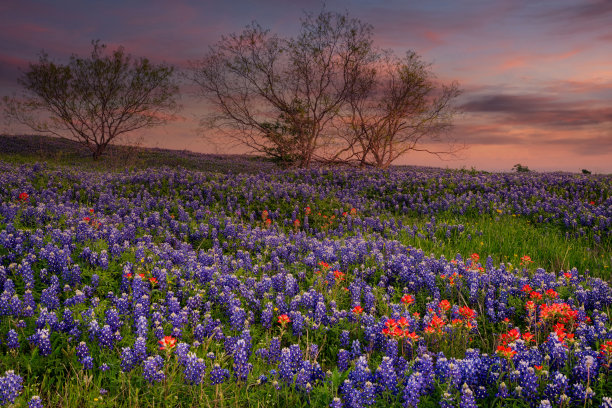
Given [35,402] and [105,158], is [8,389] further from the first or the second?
[105,158]

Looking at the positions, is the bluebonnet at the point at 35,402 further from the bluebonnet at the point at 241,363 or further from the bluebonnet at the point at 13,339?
the bluebonnet at the point at 241,363

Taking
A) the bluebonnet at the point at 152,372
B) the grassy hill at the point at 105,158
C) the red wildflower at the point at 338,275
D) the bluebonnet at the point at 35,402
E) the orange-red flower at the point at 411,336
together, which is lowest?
the bluebonnet at the point at 35,402

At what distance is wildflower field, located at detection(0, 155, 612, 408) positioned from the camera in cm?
392

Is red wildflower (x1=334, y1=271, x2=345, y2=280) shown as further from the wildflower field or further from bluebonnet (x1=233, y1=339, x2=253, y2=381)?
bluebonnet (x1=233, y1=339, x2=253, y2=381)

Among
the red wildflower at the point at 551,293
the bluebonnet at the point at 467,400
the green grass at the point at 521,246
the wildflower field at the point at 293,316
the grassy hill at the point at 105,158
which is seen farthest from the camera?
the grassy hill at the point at 105,158

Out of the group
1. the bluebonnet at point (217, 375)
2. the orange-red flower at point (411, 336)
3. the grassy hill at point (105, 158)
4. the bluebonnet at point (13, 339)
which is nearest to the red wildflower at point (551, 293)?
the orange-red flower at point (411, 336)

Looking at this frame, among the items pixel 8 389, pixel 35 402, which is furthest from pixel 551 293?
pixel 8 389

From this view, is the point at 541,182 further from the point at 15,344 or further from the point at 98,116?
the point at 98,116

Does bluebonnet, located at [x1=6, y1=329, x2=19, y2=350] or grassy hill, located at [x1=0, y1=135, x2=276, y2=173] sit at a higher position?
grassy hill, located at [x1=0, y1=135, x2=276, y2=173]

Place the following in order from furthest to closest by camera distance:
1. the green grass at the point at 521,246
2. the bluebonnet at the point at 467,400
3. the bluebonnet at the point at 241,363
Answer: the green grass at the point at 521,246 → the bluebonnet at the point at 241,363 → the bluebonnet at the point at 467,400

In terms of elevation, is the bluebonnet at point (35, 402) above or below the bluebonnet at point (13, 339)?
below

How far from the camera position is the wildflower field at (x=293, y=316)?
3.92 metres

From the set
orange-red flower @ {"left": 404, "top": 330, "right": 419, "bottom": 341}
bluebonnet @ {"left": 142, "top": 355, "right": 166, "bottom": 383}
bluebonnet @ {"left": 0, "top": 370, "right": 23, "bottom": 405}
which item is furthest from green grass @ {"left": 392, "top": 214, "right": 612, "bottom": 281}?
bluebonnet @ {"left": 0, "top": 370, "right": 23, "bottom": 405}

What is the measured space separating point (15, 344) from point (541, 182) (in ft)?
61.6
